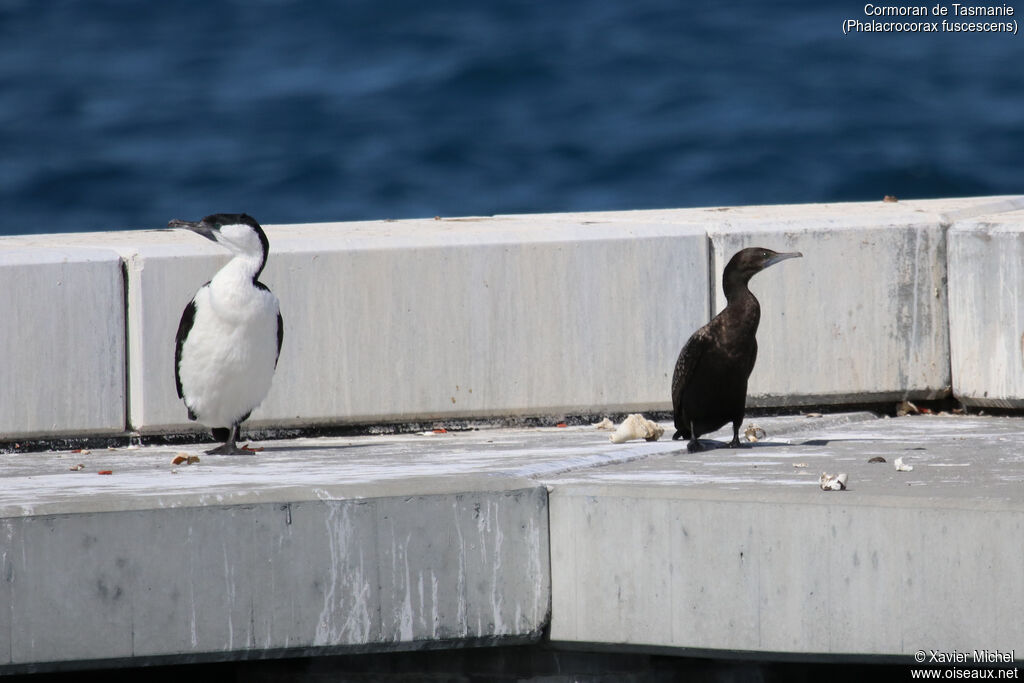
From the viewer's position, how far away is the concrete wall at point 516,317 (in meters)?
7.17

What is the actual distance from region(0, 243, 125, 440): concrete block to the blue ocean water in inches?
1017

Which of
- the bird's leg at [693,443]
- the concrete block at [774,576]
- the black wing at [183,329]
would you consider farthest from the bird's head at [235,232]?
the concrete block at [774,576]

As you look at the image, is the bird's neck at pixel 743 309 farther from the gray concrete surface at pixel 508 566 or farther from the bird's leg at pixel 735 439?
the gray concrete surface at pixel 508 566

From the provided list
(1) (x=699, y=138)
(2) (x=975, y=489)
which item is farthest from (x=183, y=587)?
(1) (x=699, y=138)

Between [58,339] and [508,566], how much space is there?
→ 3361mm

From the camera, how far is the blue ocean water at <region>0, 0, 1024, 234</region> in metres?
34.4

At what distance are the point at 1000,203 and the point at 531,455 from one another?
3.97 m

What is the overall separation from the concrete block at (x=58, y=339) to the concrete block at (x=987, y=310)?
4.30m

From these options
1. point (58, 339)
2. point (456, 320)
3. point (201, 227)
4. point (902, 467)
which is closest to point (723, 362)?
point (902, 467)

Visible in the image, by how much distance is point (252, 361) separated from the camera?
6660 mm

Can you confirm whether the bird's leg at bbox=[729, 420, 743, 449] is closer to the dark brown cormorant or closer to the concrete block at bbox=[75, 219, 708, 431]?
the dark brown cormorant

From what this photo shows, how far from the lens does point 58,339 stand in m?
7.12

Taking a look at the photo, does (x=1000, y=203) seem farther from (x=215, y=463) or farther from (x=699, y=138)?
(x=699, y=138)

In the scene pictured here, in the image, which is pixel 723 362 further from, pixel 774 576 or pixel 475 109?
pixel 475 109
